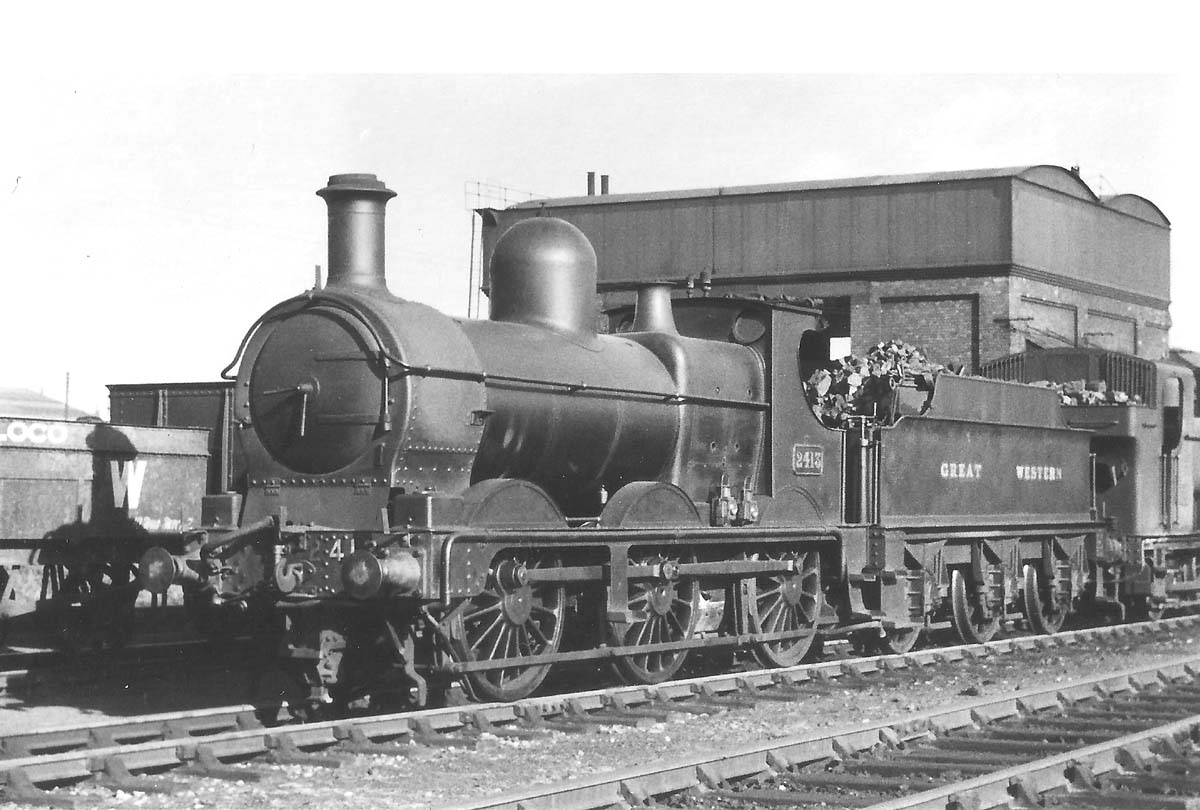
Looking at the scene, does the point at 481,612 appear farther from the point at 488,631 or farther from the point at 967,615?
the point at 967,615

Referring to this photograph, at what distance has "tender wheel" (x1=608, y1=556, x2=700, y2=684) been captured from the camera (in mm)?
11055

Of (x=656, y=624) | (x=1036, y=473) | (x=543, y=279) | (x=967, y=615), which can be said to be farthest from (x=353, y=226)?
(x=1036, y=473)

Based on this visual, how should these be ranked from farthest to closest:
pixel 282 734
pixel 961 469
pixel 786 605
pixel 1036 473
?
pixel 1036 473 → pixel 961 469 → pixel 786 605 → pixel 282 734

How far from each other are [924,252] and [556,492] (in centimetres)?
2542

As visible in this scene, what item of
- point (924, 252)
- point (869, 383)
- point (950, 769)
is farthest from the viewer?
point (924, 252)

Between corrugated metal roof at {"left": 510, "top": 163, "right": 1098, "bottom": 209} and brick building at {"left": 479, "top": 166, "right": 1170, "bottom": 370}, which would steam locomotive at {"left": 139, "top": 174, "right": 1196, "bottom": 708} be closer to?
brick building at {"left": 479, "top": 166, "right": 1170, "bottom": 370}

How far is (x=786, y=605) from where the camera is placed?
12828mm

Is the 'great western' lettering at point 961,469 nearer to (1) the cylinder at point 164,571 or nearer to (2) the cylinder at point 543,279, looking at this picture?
(2) the cylinder at point 543,279

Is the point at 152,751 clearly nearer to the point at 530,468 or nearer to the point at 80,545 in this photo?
the point at 530,468

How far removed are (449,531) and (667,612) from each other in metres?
2.69

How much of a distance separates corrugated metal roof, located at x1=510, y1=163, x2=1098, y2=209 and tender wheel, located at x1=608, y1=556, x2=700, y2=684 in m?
25.1

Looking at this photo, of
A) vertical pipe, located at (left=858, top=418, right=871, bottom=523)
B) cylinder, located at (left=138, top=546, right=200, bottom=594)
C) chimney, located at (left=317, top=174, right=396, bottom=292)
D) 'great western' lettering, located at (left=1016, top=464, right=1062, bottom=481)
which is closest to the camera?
cylinder, located at (left=138, top=546, right=200, bottom=594)

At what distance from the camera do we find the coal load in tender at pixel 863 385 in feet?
45.4

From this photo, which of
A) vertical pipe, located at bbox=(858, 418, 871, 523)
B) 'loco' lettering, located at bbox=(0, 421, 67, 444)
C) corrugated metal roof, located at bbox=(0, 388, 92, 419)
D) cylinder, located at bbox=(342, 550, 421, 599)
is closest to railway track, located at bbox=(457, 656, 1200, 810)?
cylinder, located at bbox=(342, 550, 421, 599)
